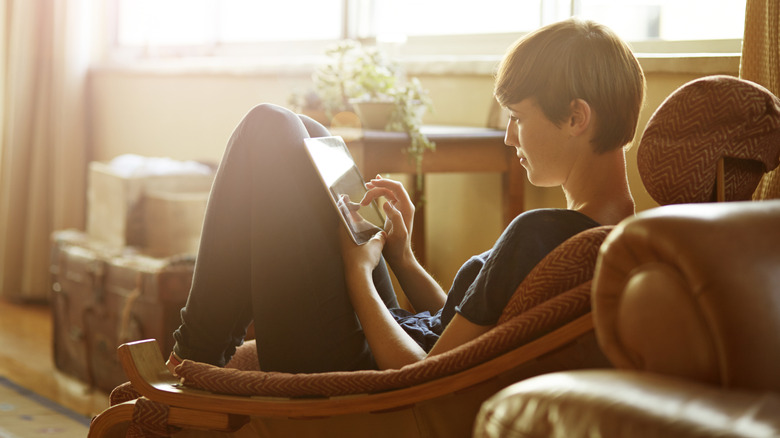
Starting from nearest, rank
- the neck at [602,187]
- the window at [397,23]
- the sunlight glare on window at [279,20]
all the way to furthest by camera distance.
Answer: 1. the neck at [602,187]
2. the window at [397,23]
3. the sunlight glare on window at [279,20]

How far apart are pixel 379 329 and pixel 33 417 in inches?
64.5

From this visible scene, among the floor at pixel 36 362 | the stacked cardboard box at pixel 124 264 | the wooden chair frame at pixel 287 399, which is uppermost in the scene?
the wooden chair frame at pixel 287 399

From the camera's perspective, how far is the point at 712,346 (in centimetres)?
72

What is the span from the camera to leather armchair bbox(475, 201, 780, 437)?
0.67 m

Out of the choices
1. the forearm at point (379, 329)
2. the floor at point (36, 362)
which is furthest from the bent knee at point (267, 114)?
the floor at point (36, 362)

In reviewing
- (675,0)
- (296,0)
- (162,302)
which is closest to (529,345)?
(675,0)

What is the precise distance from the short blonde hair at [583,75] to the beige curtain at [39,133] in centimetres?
313

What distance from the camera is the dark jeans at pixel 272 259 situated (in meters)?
1.31

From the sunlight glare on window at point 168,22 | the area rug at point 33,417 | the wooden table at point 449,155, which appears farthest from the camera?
the sunlight glare on window at point 168,22

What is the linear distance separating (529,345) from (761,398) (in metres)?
0.35

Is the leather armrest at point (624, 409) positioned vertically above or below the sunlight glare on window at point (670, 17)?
below

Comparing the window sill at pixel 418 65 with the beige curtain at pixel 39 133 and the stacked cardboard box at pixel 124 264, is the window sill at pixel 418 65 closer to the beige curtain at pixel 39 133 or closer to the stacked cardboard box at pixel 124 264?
the beige curtain at pixel 39 133

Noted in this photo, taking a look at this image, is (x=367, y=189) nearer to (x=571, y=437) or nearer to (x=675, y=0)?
(x=571, y=437)

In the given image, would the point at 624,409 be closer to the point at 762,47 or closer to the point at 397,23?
the point at 762,47
